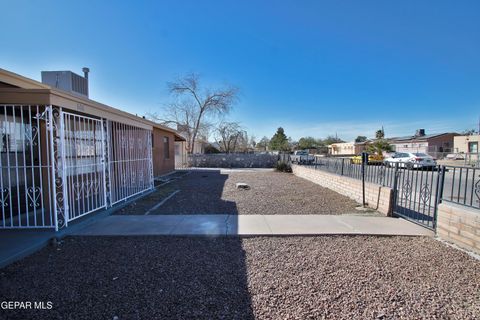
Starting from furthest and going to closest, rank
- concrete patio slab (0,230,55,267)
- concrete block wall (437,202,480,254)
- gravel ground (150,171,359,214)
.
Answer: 1. gravel ground (150,171,359,214)
2. concrete block wall (437,202,480,254)
3. concrete patio slab (0,230,55,267)

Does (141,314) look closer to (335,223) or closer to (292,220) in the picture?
(292,220)

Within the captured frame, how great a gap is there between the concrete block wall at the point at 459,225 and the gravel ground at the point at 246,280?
0.28 metres

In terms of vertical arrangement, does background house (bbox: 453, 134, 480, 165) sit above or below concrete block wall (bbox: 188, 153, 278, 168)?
above

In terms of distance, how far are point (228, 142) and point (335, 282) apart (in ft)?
108

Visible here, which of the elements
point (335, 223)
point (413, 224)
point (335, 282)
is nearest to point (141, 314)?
point (335, 282)

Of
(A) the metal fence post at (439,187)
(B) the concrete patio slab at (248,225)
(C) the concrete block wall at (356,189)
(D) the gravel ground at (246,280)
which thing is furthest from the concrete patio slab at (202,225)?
(A) the metal fence post at (439,187)

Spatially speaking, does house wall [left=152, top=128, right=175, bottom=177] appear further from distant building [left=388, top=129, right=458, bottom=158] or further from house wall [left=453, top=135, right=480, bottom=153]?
house wall [left=453, top=135, right=480, bottom=153]

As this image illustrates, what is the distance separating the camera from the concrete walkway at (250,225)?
480 centimetres

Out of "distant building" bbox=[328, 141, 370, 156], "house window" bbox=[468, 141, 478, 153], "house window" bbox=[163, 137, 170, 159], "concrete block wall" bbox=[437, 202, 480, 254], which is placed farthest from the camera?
"distant building" bbox=[328, 141, 370, 156]

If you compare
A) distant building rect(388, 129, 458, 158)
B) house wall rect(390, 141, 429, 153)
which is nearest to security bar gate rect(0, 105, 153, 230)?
house wall rect(390, 141, 429, 153)

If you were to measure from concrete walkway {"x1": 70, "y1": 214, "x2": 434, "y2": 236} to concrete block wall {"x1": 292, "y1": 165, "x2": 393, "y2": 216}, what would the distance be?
0.60m

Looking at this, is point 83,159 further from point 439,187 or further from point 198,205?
point 439,187

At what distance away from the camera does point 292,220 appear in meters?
5.64

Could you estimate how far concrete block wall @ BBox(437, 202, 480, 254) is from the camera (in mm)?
3947
